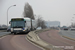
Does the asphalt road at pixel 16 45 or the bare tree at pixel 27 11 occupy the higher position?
the bare tree at pixel 27 11

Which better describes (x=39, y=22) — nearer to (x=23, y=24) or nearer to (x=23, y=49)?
(x=23, y=24)

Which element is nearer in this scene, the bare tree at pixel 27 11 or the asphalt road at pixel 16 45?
the asphalt road at pixel 16 45

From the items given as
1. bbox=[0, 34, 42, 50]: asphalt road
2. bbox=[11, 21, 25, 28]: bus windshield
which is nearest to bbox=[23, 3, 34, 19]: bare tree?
bbox=[11, 21, 25, 28]: bus windshield

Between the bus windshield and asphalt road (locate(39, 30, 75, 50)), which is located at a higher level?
the bus windshield

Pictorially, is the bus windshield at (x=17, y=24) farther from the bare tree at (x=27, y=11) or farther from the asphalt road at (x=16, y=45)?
the bare tree at (x=27, y=11)

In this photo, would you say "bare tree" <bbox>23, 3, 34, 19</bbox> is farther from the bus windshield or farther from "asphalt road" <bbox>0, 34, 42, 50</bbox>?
"asphalt road" <bbox>0, 34, 42, 50</bbox>

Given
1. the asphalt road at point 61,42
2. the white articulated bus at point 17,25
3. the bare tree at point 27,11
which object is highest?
the bare tree at point 27,11

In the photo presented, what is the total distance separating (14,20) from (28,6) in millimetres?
71202

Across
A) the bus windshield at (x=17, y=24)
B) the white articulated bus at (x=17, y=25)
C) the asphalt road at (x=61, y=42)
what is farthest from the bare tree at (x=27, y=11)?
the asphalt road at (x=61, y=42)

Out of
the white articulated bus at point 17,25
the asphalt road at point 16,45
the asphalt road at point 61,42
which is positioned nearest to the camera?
the asphalt road at point 16,45

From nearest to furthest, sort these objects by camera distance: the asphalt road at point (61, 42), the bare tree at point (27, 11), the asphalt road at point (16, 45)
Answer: the asphalt road at point (16, 45)
the asphalt road at point (61, 42)
the bare tree at point (27, 11)

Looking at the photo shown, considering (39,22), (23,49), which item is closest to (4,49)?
(23,49)

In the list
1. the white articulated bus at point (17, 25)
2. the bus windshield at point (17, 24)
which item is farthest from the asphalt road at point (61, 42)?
the bus windshield at point (17, 24)

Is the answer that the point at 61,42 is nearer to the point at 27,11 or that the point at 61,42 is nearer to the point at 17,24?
the point at 17,24
